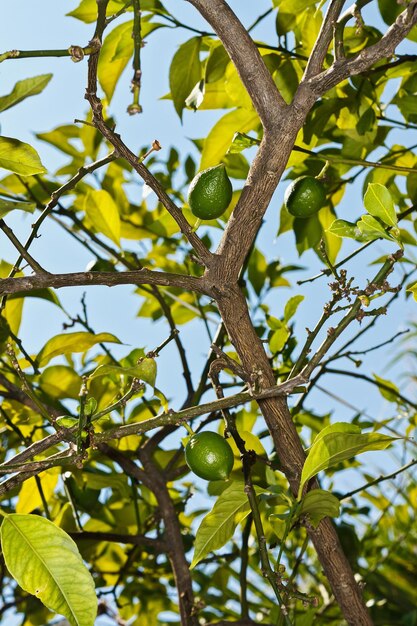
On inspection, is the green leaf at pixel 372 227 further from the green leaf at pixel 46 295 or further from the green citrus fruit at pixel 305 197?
the green leaf at pixel 46 295

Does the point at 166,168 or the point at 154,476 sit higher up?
the point at 166,168

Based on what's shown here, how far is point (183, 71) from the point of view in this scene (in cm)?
93

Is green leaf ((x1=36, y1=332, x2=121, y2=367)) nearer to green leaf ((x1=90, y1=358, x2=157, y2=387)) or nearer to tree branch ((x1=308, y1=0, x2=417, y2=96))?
green leaf ((x1=90, y1=358, x2=157, y2=387))

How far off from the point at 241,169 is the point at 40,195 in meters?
0.39

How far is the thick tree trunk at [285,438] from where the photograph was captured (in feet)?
2.25

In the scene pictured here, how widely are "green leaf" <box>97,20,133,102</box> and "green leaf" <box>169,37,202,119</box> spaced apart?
7 cm

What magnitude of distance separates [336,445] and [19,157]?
14.6 inches

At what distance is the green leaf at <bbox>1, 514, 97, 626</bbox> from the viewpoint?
0.54 metres

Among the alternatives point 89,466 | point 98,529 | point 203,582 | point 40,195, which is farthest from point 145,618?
point 40,195

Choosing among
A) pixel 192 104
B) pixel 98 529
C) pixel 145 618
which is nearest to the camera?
pixel 192 104

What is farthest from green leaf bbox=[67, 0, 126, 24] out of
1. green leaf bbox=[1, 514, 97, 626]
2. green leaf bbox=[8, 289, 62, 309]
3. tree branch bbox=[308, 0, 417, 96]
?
green leaf bbox=[1, 514, 97, 626]

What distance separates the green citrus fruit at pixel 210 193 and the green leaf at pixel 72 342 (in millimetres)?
282

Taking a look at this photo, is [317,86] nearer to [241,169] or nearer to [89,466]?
[241,169]

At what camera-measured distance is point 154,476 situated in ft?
3.28
